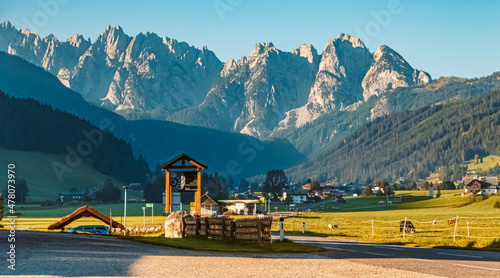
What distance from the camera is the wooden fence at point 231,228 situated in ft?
117

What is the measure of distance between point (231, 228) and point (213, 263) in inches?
512

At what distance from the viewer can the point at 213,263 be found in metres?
24.9

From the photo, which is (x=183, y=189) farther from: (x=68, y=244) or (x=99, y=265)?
(x=99, y=265)

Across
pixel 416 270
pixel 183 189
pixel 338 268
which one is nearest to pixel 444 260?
pixel 416 270

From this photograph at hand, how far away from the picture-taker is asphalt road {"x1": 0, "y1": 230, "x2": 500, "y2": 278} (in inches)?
837

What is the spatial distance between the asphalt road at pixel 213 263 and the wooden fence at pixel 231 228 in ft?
17.3

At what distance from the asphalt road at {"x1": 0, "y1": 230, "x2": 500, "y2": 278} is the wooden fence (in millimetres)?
5281

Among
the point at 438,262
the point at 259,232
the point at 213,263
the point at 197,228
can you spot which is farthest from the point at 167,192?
the point at 438,262

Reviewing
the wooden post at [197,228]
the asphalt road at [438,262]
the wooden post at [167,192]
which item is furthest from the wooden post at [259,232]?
the wooden post at [167,192]

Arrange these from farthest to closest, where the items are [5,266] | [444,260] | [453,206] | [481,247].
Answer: [453,206]
[481,247]
[444,260]
[5,266]

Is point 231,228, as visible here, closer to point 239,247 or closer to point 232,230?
point 232,230

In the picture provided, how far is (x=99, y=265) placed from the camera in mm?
22141

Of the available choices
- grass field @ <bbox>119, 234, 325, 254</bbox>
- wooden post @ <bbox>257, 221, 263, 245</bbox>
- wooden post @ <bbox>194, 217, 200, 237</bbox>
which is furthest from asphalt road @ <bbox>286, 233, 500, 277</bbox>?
wooden post @ <bbox>194, 217, 200, 237</bbox>

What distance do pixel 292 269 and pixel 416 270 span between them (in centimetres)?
486
